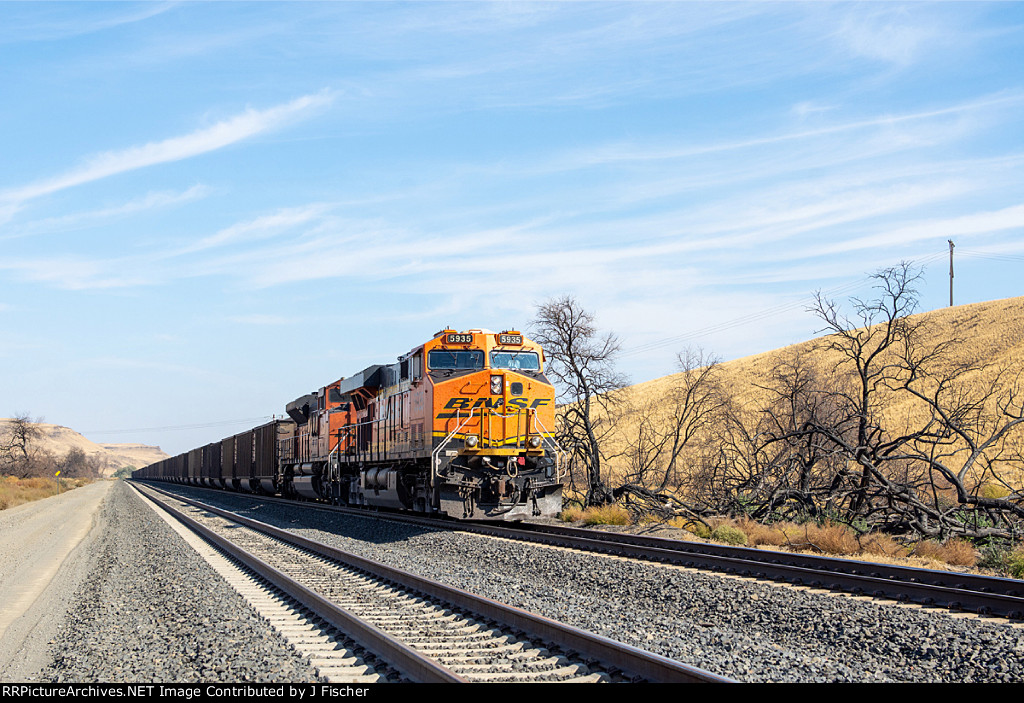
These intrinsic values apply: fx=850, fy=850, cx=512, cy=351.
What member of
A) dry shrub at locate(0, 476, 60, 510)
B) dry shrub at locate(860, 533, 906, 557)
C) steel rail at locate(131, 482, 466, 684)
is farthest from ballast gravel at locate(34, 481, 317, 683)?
dry shrub at locate(0, 476, 60, 510)

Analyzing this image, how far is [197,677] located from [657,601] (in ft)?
16.3

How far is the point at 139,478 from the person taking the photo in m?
115

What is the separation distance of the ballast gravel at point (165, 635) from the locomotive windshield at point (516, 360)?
22.8 ft

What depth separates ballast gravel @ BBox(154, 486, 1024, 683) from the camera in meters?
6.30

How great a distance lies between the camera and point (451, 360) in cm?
1755

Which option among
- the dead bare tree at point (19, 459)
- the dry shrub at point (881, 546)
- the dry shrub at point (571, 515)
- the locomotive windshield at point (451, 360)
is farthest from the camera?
the dead bare tree at point (19, 459)

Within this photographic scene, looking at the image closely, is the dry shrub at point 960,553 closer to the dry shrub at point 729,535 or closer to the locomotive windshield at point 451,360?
the dry shrub at point 729,535

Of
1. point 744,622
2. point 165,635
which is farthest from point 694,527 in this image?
point 165,635

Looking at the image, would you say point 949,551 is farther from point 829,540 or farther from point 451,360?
point 451,360

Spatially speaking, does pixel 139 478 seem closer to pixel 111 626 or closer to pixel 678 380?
pixel 678 380

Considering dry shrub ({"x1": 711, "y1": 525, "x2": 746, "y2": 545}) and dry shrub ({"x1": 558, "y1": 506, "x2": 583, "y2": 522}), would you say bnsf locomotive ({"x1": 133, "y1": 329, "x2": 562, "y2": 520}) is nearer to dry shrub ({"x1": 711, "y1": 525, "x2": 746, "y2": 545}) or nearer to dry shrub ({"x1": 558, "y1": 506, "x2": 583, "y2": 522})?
dry shrub ({"x1": 558, "y1": 506, "x2": 583, "y2": 522})

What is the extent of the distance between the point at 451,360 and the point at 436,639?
34.3 feet

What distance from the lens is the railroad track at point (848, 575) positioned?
8320mm

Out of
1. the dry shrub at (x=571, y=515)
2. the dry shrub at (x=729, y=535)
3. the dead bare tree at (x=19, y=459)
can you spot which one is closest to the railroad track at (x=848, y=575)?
the dry shrub at (x=729, y=535)
